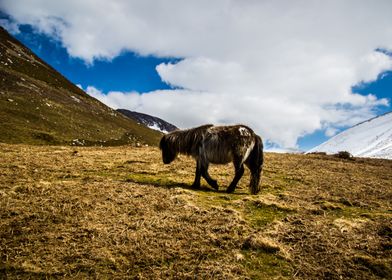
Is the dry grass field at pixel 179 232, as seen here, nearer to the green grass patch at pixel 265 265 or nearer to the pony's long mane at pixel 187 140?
the green grass patch at pixel 265 265

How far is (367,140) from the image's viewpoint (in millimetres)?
94438

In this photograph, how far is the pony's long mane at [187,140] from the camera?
13031 mm

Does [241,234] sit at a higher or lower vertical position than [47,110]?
lower

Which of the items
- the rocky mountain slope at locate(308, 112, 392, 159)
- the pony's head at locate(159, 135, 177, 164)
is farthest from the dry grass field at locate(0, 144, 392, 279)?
the rocky mountain slope at locate(308, 112, 392, 159)

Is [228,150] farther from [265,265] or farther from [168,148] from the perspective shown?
[265,265]

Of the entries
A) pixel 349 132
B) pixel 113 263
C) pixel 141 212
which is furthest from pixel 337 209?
pixel 349 132

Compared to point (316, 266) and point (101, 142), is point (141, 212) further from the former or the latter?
point (101, 142)

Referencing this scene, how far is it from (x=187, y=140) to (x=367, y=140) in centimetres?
9775

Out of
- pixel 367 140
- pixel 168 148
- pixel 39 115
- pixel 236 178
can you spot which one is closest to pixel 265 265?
pixel 236 178

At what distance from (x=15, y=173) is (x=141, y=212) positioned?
22.1ft

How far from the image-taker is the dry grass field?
609 cm

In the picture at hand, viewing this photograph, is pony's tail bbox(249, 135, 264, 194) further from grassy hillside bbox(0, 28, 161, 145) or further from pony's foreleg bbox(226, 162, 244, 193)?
grassy hillside bbox(0, 28, 161, 145)

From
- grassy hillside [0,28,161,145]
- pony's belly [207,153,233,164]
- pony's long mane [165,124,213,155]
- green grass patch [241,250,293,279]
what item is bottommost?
green grass patch [241,250,293,279]

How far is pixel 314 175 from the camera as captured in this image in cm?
1670
